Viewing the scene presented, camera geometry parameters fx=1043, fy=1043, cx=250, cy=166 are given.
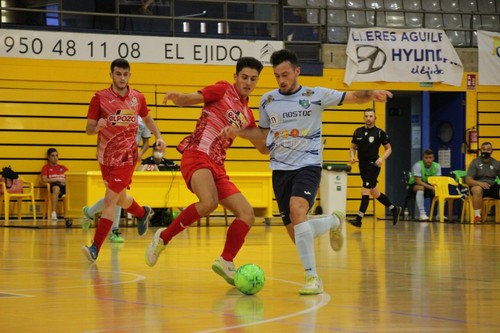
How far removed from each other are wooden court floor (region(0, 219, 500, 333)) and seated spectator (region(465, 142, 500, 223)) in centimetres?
746

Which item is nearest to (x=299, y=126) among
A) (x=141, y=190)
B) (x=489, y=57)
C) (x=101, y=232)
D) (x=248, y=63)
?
(x=248, y=63)

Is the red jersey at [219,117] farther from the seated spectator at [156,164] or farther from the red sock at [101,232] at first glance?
the seated spectator at [156,164]

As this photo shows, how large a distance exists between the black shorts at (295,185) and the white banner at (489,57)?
1782cm

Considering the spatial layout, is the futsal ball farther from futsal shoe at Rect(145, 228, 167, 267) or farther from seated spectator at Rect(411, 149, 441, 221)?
seated spectator at Rect(411, 149, 441, 221)

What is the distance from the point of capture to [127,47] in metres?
22.0

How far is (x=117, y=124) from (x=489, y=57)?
51.9ft

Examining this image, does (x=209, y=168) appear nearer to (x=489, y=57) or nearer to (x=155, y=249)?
(x=155, y=249)

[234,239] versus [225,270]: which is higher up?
[234,239]

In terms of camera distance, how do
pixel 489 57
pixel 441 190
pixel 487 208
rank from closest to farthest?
pixel 441 190 → pixel 487 208 → pixel 489 57

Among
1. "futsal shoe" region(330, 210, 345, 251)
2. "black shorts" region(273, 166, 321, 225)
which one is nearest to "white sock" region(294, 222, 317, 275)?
"black shorts" region(273, 166, 321, 225)

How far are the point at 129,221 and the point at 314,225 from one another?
12713 mm

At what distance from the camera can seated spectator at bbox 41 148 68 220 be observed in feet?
69.1

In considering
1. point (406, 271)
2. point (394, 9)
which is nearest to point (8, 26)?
point (394, 9)

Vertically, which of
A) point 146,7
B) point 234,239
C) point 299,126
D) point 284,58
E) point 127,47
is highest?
point 146,7
